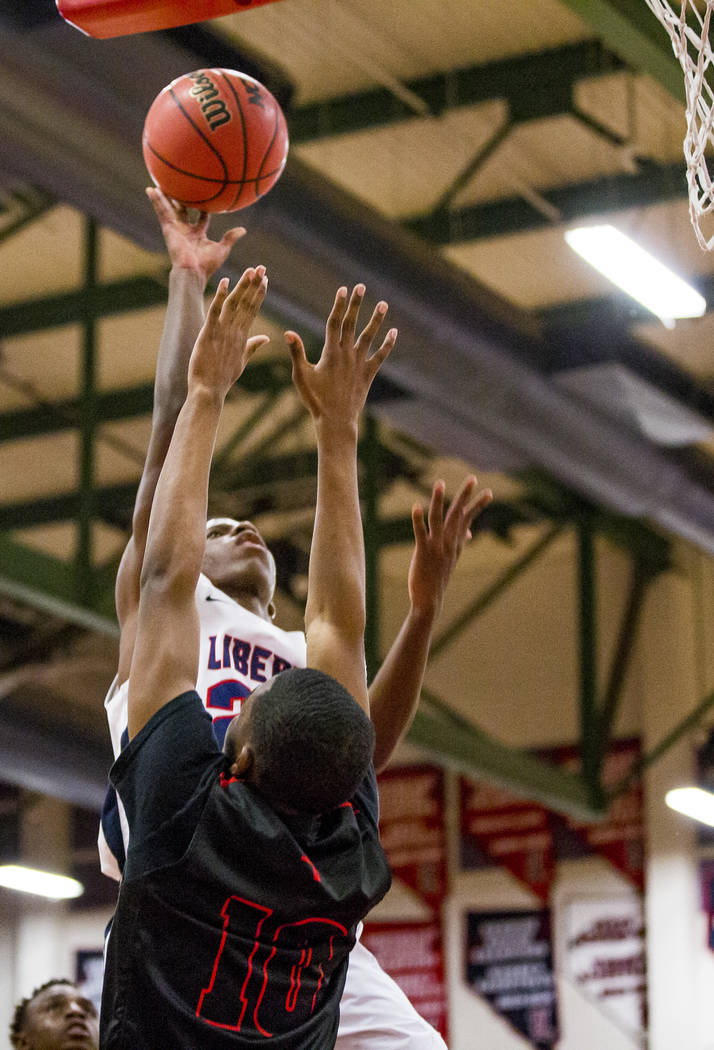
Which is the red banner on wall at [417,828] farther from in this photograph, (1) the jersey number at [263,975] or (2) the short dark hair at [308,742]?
A: (2) the short dark hair at [308,742]

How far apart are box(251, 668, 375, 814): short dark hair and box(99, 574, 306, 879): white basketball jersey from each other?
111cm

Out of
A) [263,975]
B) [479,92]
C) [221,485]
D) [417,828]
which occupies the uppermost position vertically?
[479,92]

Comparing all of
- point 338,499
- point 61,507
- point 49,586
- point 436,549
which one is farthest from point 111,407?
point 338,499

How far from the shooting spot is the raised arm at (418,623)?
15.1ft

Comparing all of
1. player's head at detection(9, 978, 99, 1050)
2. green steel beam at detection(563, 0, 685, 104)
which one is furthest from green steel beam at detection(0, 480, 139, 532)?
player's head at detection(9, 978, 99, 1050)

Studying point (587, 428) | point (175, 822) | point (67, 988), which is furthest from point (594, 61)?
point (175, 822)

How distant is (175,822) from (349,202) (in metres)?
6.23

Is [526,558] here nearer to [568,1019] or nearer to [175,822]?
[568,1019]

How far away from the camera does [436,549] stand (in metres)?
4.61

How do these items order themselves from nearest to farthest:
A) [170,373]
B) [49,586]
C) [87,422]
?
[170,373] → [49,586] → [87,422]

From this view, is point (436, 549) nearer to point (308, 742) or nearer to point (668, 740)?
point (308, 742)

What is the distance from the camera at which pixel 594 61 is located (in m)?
10.1

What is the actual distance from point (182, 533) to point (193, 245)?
1.40 m

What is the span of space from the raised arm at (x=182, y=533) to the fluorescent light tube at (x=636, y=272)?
5.01 meters
